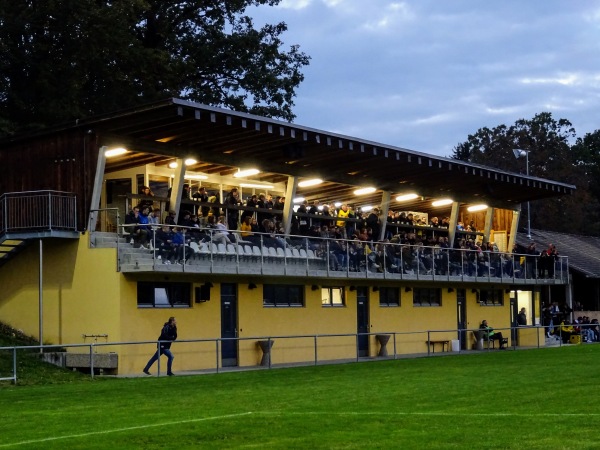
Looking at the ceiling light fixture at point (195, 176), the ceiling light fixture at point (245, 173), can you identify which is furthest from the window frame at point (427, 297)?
the ceiling light fixture at point (195, 176)

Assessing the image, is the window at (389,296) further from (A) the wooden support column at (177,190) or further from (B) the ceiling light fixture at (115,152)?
(B) the ceiling light fixture at (115,152)

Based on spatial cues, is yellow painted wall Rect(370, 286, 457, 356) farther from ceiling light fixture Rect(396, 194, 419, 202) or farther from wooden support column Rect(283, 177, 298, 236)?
wooden support column Rect(283, 177, 298, 236)

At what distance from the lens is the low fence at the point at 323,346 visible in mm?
31812

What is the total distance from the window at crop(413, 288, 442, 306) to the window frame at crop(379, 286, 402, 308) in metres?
1.13

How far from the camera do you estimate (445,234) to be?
52.3 m

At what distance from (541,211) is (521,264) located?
44.2 m

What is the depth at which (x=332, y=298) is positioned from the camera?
1679 inches

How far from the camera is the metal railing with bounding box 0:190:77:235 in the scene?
34469 millimetres

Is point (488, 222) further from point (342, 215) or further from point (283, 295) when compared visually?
point (283, 295)

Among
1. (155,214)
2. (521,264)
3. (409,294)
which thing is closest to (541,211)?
(521,264)

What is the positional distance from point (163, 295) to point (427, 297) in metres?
15.5

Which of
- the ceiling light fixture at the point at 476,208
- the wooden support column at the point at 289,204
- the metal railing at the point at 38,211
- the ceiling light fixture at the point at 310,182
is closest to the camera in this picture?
the metal railing at the point at 38,211

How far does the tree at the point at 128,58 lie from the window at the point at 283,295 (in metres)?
12.6

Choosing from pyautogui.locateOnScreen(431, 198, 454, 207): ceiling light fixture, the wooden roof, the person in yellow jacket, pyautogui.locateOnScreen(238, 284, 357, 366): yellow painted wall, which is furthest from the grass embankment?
pyautogui.locateOnScreen(431, 198, 454, 207): ceiling light fixture
